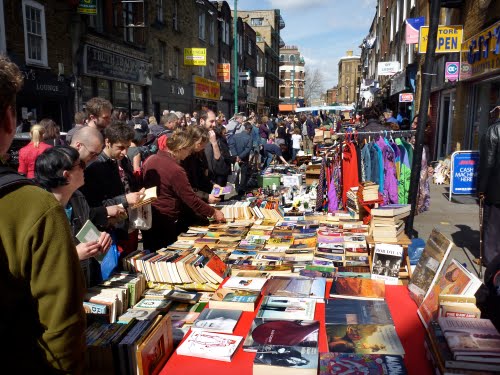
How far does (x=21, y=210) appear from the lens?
1.25m

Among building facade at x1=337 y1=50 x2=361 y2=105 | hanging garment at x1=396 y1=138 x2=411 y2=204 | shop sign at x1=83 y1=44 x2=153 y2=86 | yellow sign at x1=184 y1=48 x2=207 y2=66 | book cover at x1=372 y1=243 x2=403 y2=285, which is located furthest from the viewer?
building facade at x1=337 y1=50 x2=361 y2=105

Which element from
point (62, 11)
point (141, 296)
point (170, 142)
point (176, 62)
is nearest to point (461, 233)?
point (170, 142)

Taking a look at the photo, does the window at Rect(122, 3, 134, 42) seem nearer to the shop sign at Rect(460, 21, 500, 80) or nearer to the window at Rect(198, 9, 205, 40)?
the window at Rect(198, 9, 205, 40)

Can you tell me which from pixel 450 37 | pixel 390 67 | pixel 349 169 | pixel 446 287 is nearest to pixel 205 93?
pixel 390 67

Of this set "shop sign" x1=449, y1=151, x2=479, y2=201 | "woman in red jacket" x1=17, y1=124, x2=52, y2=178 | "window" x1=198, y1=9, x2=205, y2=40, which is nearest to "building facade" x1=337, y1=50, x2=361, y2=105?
"window" x1=198, y1=9, x2=205, y2=40

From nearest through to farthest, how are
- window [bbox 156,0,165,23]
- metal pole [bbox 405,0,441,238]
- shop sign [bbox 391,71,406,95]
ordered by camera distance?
metal pole [bbox 405,0,441,238] < shop sign [bbox 391,71,406,95] < window [bbox 156,0,165,23]

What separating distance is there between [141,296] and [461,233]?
6.01m

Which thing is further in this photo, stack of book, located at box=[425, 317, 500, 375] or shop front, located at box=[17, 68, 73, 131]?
shop front, located at box=[17, 68, 73, 131]

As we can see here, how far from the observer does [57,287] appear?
133cm

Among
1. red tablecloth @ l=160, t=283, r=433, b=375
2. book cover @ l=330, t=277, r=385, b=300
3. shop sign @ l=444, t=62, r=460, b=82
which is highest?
shop sign @ l=444, t=62, r=460, b=82

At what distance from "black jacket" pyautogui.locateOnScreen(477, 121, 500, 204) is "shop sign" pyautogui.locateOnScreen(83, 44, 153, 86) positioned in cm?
1237

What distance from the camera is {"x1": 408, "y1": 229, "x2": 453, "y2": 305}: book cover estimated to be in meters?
2.69

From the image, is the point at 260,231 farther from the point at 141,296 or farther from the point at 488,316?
the point at 488,316

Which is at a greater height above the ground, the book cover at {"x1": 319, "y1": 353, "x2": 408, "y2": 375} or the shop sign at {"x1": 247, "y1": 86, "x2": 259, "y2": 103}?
the shop sign at {"x1": 247, "y1": 86, "x2": 259, "y2": 103}
